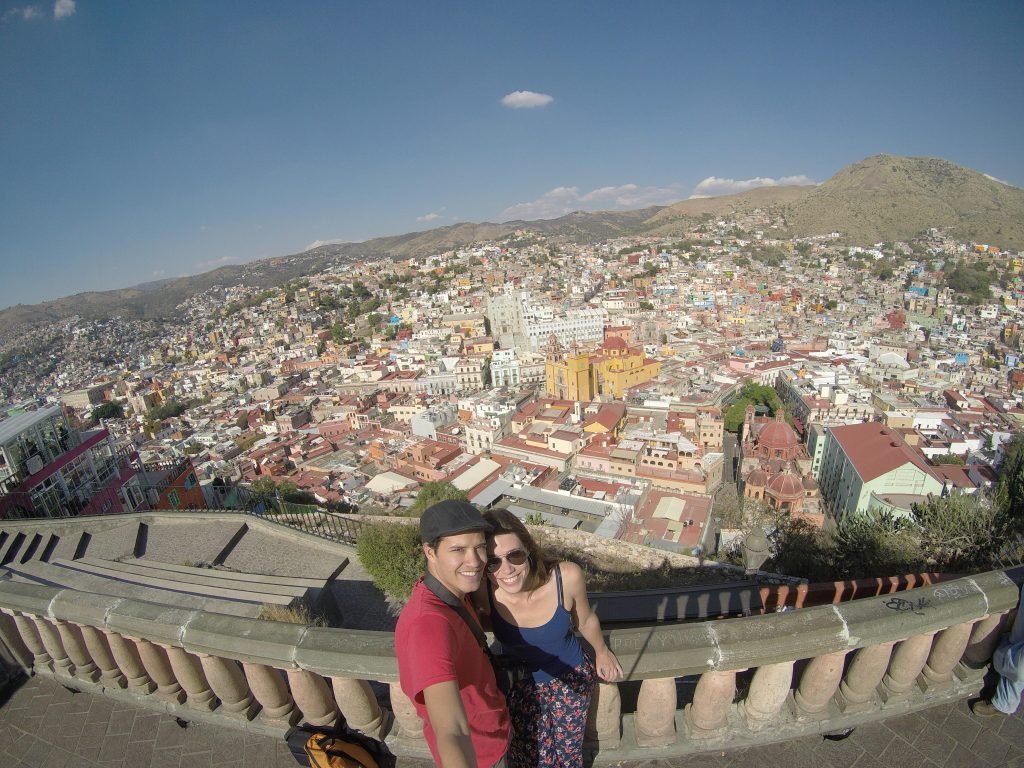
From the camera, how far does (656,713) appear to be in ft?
6.91

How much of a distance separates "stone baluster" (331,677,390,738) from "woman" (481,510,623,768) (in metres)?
0.68

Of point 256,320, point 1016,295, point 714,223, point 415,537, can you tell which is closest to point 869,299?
point 1016,295

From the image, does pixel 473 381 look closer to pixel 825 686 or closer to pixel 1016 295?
pixel 825 686

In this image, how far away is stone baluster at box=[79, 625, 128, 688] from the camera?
2.54 m

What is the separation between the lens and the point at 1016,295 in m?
65.9

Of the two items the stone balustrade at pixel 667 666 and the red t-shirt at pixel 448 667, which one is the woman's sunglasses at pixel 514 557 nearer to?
the red t-shirt at pixel 448 667

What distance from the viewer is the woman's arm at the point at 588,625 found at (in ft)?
6.16

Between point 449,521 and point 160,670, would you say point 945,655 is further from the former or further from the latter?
point 160,670

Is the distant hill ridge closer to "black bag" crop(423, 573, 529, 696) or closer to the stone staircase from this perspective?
the stone staircase

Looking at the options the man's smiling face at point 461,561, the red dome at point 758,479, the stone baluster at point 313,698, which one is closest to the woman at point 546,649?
the man's smiling face at point 461,561

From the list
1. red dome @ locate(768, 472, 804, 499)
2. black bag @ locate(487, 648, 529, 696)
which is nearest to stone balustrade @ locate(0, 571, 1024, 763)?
black bag @ locate(487, 648, 529, 696)

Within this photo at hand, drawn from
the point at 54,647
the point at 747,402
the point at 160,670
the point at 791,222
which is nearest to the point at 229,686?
the point at 160,670

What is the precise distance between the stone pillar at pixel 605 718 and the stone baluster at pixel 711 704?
1.09 ft

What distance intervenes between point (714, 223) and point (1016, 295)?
256 ft
